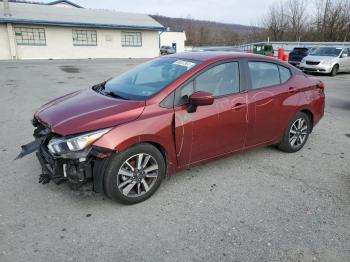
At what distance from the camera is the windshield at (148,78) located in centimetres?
371

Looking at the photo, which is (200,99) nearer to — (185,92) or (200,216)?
(185,92)

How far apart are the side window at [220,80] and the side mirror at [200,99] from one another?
9.4 inches

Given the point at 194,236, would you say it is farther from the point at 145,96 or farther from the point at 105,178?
the point at 145,96

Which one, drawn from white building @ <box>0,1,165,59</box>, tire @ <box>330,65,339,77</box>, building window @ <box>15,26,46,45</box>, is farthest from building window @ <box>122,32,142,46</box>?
tire @ <box>330,65,339,77</box>

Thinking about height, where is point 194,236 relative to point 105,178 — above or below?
below

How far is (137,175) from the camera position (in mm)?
3383

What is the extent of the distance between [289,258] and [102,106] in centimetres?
240

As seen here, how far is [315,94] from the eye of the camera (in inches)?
202

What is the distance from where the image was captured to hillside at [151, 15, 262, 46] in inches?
2513

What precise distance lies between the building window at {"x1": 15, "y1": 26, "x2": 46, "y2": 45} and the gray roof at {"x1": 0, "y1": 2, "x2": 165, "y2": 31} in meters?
0.83

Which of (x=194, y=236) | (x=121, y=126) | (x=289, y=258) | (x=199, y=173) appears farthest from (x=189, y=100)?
(x=289, y=258)

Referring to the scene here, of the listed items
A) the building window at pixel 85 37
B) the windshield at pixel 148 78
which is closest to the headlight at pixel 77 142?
the windshield at pixel 148 78

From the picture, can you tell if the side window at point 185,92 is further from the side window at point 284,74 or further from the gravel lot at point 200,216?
the side window at point 284,74

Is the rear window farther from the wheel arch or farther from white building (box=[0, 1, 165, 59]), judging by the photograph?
white building (box=[0, 1, 165, 59])
